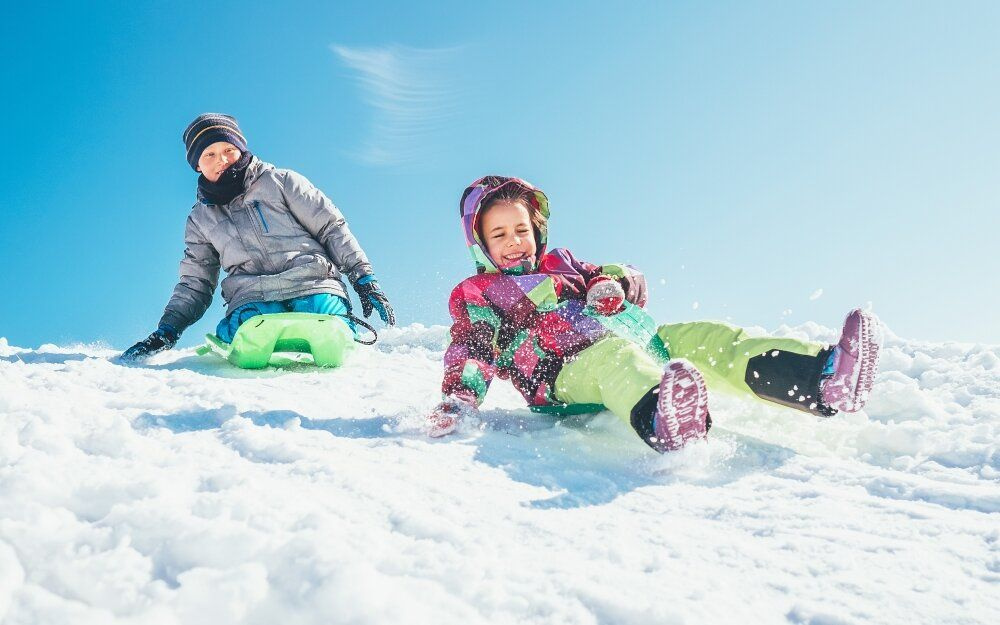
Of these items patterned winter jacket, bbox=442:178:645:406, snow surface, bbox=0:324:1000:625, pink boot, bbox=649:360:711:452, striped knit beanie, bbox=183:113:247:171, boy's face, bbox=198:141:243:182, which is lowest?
snow surface, bbox=0:324:1000:625

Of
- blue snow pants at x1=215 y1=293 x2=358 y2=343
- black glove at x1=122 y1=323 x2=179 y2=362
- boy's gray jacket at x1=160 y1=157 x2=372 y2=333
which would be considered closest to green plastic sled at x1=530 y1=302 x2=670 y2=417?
blue snow pants at x1=215 y1=293 x2=358 y2=343

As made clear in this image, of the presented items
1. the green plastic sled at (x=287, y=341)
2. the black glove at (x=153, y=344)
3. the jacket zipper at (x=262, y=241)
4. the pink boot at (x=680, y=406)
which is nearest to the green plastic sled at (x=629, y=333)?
the pink boot at (x=680, y=406)

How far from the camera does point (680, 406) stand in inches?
75.0

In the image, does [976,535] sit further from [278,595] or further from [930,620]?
[278,595]

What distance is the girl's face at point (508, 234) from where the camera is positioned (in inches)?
125

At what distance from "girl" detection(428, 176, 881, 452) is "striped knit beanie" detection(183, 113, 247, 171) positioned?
6.42 ft

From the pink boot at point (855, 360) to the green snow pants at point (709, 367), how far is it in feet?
0.21

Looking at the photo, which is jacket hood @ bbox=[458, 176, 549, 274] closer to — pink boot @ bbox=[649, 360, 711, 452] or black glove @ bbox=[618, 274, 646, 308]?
black glove @ bbox=[618, 274, 646, 308]

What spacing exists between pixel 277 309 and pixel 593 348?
240cm

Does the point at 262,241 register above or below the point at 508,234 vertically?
above

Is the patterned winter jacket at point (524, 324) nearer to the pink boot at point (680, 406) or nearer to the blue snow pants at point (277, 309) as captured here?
the pink boot at point (680, 406)

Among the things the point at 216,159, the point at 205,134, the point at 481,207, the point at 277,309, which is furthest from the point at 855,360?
the point at 205,134

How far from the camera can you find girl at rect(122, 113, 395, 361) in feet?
13.5

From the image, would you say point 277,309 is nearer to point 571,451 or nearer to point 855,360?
point 571,451
